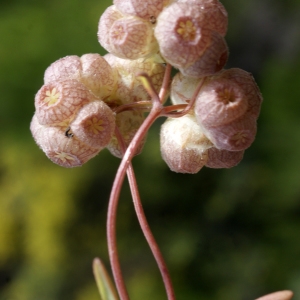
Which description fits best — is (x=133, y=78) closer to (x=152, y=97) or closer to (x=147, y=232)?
(x=152, y=97)

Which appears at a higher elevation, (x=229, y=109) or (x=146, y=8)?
(x=146, y=8)

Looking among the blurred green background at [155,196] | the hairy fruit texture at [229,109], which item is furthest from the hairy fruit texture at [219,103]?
the blurred green background at [155,196]

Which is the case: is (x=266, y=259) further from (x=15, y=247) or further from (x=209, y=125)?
(x=209, y=125)

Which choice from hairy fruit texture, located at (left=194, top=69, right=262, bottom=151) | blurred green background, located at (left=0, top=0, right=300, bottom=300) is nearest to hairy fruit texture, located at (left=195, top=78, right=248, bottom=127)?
hairy fruit texture, located at (left=194, top=69, right=262, bottom=151)

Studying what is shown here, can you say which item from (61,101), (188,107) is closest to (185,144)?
(188,107)

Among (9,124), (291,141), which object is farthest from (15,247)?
(291,141)
